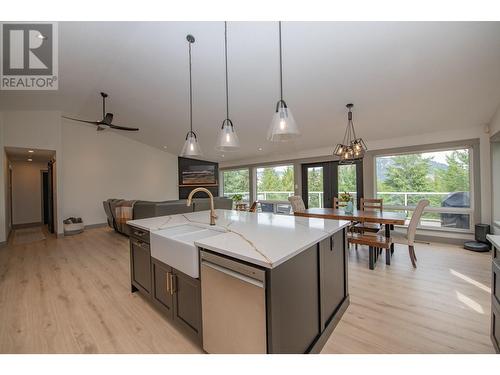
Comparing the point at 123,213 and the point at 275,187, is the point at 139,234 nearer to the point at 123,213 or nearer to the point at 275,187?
the point at 123,213

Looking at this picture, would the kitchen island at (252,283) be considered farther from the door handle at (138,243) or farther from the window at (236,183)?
the window at (236,183)

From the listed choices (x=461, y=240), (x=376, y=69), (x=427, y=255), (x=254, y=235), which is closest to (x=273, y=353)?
(x=254, y=235)

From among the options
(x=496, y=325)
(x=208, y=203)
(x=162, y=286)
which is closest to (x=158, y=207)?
(x=208, y=203)

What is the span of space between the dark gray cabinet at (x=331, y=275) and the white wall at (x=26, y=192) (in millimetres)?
9349

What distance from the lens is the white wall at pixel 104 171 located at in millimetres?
6020

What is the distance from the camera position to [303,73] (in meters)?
2.99

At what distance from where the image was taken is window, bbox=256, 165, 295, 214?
6801 mm

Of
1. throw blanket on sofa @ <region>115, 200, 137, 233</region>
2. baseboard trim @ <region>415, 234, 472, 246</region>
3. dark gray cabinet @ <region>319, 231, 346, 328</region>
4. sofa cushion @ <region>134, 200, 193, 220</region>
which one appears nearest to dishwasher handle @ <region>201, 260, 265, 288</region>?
dark gray cabinet @ <region>319, 231, 346, 328</region>

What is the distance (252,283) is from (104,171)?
24.2ft

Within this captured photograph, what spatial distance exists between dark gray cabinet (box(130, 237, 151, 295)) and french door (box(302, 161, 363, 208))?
16.2 feet

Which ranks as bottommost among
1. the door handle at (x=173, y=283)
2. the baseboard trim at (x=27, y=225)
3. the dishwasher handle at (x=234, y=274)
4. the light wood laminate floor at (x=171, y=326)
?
the light wood laminate floor at (x=171, y=326)

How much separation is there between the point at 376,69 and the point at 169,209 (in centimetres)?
429

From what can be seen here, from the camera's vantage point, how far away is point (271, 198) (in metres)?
7.35

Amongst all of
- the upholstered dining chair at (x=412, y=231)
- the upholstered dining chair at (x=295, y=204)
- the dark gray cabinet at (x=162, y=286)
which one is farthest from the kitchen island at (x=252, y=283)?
the upholstered dining chair at (x=295, y=204)
